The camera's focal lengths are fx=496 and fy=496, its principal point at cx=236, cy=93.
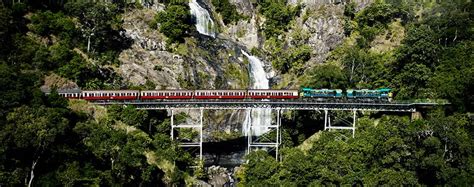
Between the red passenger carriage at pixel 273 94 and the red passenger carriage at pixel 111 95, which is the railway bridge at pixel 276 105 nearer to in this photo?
the red passenger carriage at pixel 111 95

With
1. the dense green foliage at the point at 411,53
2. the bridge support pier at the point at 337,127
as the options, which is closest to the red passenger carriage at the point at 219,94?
the bridge support pier at the point at 337,127

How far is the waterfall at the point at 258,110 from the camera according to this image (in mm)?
88688

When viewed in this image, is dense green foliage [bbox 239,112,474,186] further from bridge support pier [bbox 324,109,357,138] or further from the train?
the train

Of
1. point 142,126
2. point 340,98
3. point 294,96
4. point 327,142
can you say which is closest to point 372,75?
point 340,98

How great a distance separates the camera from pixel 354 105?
75.2m

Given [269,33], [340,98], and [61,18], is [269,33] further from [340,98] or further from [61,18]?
[61,18]

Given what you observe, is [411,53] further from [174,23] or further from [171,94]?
[174,23]

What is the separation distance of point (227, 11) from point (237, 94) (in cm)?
4352

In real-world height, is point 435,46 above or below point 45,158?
above

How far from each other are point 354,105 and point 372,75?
1743cm

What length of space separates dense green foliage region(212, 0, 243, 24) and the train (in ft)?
138

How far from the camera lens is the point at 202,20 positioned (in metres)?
114

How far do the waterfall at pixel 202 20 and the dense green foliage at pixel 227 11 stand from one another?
4444 millimetres

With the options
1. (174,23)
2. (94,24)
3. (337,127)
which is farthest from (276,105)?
(94,24)
